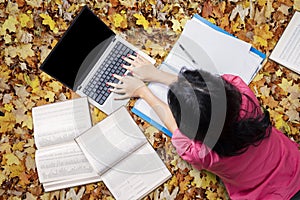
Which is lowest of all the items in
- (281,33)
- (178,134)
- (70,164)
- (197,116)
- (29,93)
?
(70,164)

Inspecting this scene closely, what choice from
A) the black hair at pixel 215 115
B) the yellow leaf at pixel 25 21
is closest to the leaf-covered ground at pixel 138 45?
the yellow leaf at pixel 25 21

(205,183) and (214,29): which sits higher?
(214,29)

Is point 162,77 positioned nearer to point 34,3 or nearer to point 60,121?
point 60,121

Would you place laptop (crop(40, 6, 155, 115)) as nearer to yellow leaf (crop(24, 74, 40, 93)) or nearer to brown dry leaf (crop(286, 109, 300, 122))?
yellow leaf (crop(24, 74, 40, 93))

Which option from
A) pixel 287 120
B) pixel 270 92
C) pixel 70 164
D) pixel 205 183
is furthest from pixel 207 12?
pixel 70 164

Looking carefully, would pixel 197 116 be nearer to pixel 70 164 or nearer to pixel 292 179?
pixel 292 179

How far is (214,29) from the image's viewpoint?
5.03 feet

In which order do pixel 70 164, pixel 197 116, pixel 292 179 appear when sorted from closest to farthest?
1. pixel 197 116
2. pixel 292 179
3. pixel 70 164

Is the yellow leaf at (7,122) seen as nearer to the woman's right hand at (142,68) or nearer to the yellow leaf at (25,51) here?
the yellow leaf at (25,51)

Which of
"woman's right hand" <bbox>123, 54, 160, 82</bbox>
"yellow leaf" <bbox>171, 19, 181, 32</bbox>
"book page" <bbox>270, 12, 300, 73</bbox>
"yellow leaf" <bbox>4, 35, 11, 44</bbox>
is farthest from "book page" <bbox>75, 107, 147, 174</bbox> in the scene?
"book page" <bbox>270, 12, 300, 73</bbox>

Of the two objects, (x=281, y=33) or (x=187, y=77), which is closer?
(x=187, y=77)

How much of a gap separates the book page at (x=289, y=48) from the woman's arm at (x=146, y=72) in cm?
41

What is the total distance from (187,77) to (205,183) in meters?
0.49

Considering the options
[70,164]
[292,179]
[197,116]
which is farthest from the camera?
[70,164]
